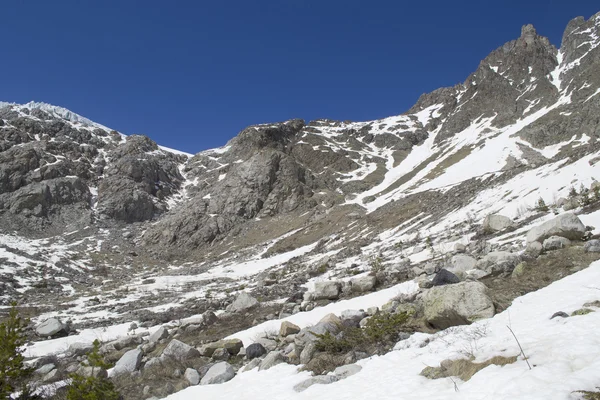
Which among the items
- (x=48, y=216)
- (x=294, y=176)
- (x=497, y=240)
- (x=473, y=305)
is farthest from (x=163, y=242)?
(x=473, y=305)

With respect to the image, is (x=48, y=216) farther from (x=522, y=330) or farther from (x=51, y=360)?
(x=522, y=330)

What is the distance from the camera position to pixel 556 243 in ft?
39.0

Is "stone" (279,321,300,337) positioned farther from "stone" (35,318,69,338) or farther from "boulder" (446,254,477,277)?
"stone" (35,318,69,338)

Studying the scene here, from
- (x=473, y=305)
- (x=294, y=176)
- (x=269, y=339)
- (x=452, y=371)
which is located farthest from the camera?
(x=294, y=176)

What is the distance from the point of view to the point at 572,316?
230 inches

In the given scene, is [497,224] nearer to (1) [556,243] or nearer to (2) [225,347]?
(1) [556,243]

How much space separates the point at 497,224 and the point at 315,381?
709 inches

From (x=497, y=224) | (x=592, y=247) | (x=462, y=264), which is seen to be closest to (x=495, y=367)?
(x=592, y=247)

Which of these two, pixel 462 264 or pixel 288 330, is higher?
pixel 288 330

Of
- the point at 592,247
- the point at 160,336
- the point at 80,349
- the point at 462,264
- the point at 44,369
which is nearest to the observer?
the point at 592,247

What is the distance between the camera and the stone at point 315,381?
654 cm

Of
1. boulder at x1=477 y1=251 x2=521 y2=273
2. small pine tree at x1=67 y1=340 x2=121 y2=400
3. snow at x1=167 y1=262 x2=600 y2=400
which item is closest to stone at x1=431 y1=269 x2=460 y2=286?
boulder at x1=477 y1=251 x2=521 y2=273

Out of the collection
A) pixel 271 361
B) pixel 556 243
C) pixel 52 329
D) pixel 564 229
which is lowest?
pixel 556 243

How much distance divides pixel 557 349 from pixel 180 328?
1410 cm
